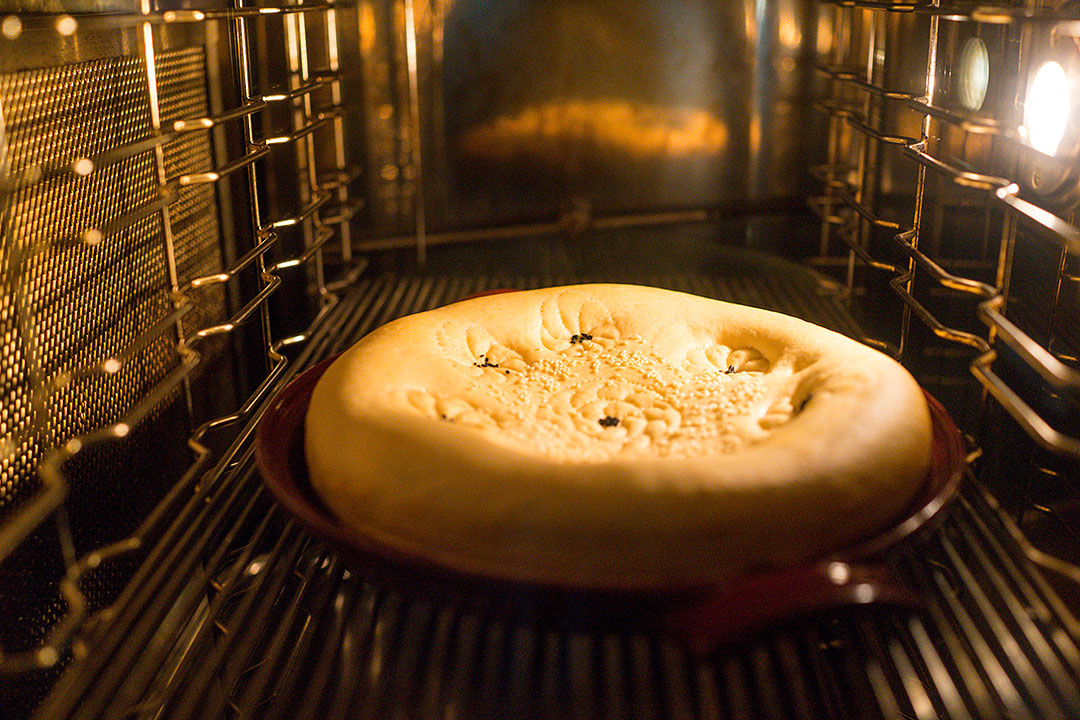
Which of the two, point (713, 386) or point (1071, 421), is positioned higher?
point (713, 386)

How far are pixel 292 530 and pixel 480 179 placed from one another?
0.90 meters

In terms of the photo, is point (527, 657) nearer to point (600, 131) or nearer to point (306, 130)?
point (306, 130)

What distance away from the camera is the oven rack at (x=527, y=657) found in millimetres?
558

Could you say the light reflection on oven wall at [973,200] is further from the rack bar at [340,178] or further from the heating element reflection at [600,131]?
the rack bar at [340,178]

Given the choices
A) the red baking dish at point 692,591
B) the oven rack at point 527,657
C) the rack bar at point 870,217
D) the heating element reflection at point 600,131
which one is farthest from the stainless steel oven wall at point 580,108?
the red baking dish at point 692,591

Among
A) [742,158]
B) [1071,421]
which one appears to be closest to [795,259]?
[742,158]

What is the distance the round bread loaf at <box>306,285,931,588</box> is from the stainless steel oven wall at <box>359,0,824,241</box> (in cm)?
69

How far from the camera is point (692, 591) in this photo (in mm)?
500

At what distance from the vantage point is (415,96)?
4.74 ft

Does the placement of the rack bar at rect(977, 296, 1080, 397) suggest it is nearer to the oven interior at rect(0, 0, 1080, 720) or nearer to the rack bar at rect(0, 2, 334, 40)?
the oven interior at rect(0, 0, 1080, 720)

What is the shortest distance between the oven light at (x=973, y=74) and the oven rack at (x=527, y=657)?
0.58 m

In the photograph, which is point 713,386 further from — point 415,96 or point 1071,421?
point 415,96

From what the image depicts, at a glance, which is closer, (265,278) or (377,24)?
(265,278)

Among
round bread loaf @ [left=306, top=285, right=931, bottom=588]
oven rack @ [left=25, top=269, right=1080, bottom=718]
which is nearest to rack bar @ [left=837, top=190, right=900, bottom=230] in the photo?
round bread loaf @ [left=306, top=285, right=931, bottom=588]
